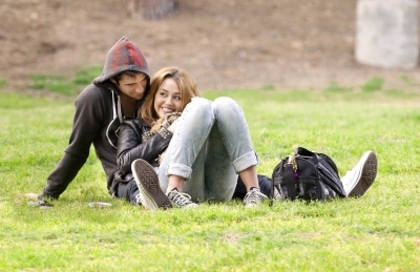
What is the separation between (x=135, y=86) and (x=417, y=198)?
6.96 feet

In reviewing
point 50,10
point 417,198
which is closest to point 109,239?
point 417,198

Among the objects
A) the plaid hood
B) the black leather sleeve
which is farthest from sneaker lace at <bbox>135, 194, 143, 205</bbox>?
the plaid hood

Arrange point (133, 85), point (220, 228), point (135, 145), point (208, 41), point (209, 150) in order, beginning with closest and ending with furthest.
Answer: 1. point (220, 228)
2. point (209, 150)
3. point (135, 145)
4. point (133, 85)
5. point (208, 41)

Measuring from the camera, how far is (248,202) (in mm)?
6199

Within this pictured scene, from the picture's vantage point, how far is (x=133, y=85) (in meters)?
6.69

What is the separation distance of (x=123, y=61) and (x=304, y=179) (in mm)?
1542

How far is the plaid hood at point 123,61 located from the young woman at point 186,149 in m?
0.17

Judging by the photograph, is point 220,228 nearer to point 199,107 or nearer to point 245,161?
point 245,161

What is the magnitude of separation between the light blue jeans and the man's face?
65cm

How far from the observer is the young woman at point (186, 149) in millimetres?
6070

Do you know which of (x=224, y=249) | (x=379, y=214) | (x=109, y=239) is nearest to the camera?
(x=224, y=249)

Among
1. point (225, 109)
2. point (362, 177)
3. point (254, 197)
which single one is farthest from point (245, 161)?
point (362, 177)

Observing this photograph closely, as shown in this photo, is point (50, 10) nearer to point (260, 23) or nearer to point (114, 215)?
point (260, 23)

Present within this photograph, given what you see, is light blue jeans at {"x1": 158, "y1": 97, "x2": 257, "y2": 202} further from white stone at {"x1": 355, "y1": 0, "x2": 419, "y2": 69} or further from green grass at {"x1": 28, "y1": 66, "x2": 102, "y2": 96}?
white stone at {"x1": 355, "y1": 0, "x2": 419, "y2": 69}
